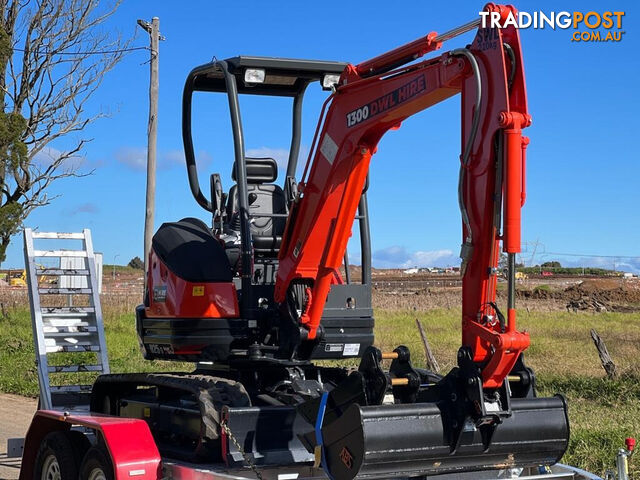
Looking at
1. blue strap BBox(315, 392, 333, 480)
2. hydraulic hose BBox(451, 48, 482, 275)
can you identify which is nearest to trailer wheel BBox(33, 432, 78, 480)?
blue strap BBox(315, 392, 333, 480)

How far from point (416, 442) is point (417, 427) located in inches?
3.6

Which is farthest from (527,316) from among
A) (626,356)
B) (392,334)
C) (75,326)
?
(75,326)

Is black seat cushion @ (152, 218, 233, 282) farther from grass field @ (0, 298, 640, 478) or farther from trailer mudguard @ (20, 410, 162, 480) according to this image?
grass field @ (0, 298, 640, 478)

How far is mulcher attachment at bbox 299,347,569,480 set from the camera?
5719 mm

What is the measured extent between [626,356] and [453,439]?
14.3 m

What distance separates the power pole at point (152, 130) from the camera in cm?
2023

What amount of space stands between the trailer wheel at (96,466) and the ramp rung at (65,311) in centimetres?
275

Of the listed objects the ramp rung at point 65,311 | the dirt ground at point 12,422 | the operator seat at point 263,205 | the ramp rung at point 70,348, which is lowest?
the dirt ground at point 12,422

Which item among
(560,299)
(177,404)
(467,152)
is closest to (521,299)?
(560,299)

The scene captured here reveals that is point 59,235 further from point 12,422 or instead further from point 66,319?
point 12,422

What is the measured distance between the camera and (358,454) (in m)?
5.65

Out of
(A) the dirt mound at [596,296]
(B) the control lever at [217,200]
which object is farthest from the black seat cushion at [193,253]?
(A) the dirt mound at [596,296]

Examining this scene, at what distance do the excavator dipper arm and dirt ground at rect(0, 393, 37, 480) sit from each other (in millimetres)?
4574

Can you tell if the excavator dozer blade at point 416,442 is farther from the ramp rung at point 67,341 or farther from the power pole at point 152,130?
the power pole at point 152,130
